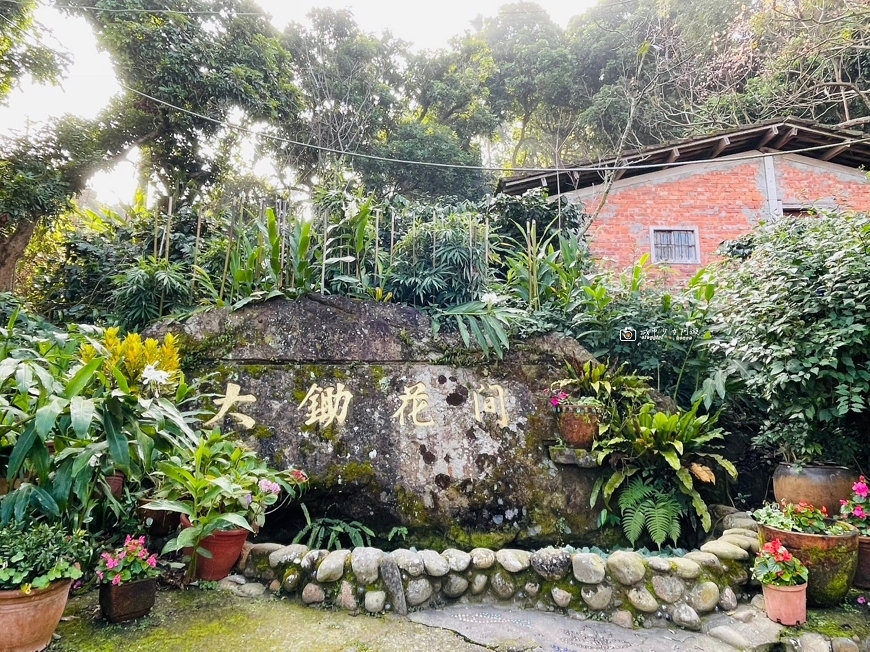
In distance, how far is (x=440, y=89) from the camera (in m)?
13.7

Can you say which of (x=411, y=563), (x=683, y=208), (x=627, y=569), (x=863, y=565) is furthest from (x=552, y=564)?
(x=683, y=208)

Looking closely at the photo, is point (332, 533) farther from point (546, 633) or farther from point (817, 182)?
point (817, 182)

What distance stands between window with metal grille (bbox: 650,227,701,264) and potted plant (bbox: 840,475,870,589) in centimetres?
637

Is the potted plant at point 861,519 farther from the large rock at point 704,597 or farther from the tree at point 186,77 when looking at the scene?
the tree at point 186,77

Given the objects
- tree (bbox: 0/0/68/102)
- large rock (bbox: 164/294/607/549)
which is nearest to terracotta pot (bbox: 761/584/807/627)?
large rock (bbox: 164/294/607/549)

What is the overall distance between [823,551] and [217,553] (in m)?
3.34

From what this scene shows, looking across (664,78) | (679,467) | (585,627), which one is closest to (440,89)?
(664,78)

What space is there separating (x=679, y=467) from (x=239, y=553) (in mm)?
2948

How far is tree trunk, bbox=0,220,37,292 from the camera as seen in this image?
20.6ft

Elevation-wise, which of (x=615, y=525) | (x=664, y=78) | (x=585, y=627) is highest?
(x=664, y=78)

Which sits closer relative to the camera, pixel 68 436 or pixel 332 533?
pixel 68 436

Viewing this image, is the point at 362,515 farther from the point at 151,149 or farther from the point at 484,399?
the point at 151,149

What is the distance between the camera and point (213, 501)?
2.43 meters

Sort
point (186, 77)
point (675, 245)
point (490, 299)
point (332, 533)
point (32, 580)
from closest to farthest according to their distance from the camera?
point (32, 580), point (332, 533), point (490, 299), point (186, 77), point (675, 245)
